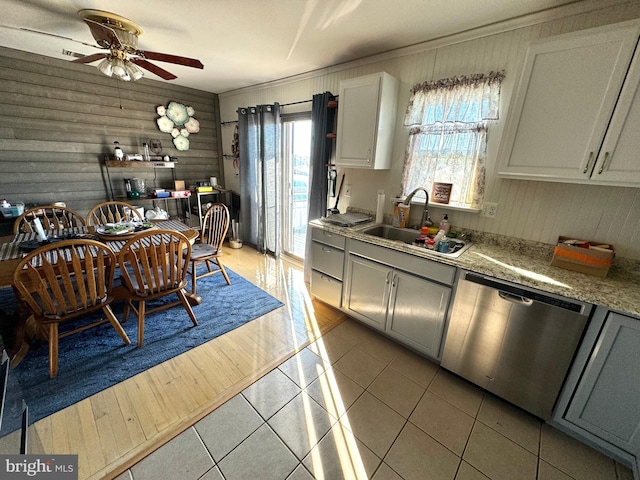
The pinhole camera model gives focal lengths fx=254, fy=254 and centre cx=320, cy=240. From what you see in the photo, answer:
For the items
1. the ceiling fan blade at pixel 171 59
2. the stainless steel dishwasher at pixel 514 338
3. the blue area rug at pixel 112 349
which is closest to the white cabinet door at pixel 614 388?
the stainless steel dishwasher at pixel 514 338

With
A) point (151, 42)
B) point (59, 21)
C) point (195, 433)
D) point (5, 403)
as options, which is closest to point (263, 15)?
point (151, 42)

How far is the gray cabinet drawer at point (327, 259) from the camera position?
2.32 m

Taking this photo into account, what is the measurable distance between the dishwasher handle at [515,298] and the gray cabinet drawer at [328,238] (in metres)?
1.18

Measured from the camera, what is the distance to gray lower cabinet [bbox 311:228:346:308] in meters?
2.31

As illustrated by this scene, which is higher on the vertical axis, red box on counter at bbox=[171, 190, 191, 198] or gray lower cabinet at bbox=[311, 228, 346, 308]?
red box on counter at bbox=[171, 190, 191, 198]

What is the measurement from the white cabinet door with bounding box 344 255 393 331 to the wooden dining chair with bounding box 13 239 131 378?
5.80 feet

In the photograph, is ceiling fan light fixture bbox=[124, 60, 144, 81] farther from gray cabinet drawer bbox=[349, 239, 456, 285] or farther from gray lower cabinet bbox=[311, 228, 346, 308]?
gray cabinet drawer bbox=[349, 239, 456, 285]

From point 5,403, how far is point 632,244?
3027 millimetres

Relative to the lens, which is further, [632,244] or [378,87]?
[378,87]

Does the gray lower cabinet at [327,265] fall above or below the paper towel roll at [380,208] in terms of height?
below

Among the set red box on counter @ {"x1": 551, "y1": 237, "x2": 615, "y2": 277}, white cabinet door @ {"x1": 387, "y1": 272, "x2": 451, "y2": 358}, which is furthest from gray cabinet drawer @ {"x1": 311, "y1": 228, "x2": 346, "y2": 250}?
red box on counter @ {"x1": 551, "y1": 237, "x2": 615, "y2": 277}

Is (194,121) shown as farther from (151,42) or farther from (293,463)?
(293,463)

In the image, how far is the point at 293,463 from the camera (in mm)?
1270

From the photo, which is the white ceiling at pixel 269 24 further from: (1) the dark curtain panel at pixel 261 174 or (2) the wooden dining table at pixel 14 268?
(2) the wooden dining table at pixel 14 268
